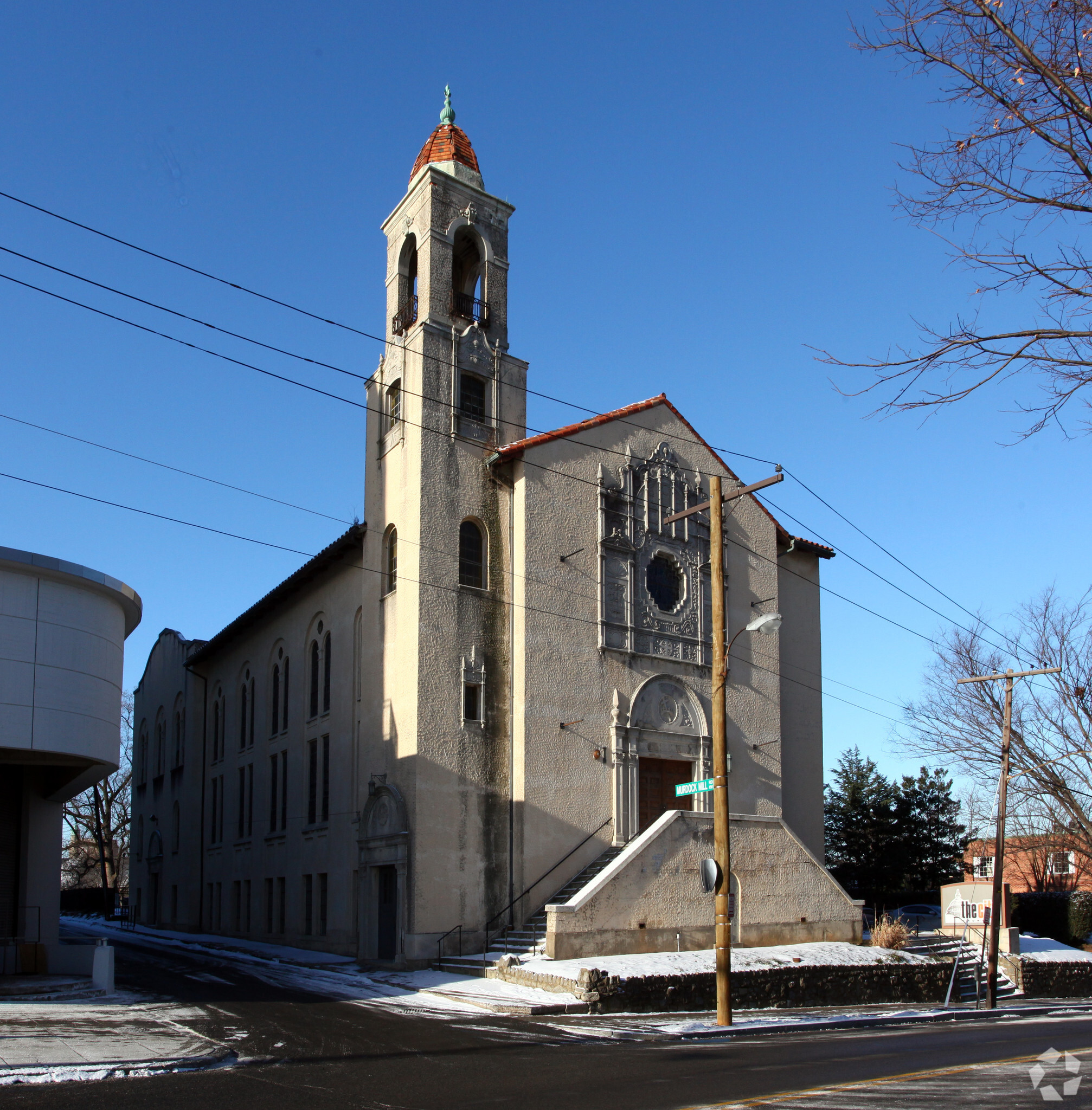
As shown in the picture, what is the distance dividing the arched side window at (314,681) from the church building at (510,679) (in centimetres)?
11

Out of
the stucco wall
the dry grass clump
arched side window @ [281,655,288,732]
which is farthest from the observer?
arched side window @ [281,655,288,732]

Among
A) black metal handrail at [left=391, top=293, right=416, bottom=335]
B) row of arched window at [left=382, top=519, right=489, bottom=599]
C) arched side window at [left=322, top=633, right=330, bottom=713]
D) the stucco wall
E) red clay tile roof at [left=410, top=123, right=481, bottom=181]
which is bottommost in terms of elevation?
Result: the stucco wall

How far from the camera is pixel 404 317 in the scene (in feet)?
97.9

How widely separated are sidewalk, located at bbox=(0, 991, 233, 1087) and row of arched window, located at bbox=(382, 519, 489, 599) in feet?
39.1

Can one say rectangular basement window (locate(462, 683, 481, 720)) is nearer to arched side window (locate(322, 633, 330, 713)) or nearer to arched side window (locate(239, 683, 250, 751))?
arched side window (locate(322, 633, 330, 713))

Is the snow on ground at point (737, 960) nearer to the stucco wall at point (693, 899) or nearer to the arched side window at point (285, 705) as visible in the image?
the stucco wall at point (693, 899)

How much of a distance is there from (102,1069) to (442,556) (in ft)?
51.6

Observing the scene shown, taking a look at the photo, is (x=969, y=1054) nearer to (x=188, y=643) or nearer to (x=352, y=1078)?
(x=352, y=1078)

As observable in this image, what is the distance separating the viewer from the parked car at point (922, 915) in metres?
38.4

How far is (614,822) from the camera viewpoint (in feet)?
88.4

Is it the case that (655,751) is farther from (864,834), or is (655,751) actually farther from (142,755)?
(142,755)

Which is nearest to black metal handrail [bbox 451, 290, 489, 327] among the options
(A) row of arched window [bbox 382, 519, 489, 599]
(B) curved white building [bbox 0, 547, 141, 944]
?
(A) row of arched window [bbox 382, 519, 489, 599]

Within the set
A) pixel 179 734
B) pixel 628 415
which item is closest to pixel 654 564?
pixel 628 415

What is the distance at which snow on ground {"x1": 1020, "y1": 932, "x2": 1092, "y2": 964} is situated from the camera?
30.6m
